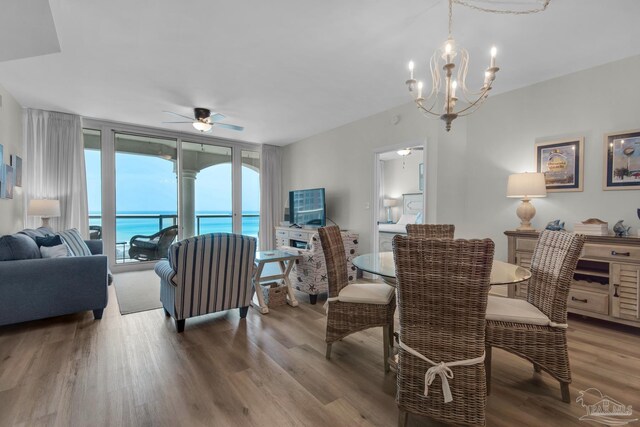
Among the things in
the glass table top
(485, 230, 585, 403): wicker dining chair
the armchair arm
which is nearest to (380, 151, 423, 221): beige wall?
the glass table top

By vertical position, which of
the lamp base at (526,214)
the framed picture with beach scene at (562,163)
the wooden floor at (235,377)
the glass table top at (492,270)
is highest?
the framed picture with beach scene at (562,163)

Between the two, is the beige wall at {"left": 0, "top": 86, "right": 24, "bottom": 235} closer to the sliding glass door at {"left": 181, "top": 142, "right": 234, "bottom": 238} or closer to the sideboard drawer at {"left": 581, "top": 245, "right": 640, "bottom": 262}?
the sliding glass door at {"left": 181, "top": 142, "right": 234, "bottom": 238}

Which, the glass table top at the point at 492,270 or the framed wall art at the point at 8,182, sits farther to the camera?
the framed wall art at the point at 8,182

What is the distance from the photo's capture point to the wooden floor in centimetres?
163

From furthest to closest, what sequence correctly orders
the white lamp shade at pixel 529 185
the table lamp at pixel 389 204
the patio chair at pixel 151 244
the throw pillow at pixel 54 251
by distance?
1. the table lamp at pixel 389 204
2. the patio chair at pixel 151 244
3. the white lamp shade at pixel 529 185
4. the throw pillow at pixel 54 251

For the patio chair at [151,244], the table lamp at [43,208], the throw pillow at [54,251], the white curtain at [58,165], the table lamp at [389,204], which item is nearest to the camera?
the throw pillow at [54,251]

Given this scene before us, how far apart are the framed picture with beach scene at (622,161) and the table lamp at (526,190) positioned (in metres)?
0.53

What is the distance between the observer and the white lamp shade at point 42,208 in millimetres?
4078

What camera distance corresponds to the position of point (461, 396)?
138cm

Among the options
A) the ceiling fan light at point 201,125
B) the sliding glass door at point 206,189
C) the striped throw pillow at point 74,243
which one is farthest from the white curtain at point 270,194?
the striped throw pillow at point 74,243

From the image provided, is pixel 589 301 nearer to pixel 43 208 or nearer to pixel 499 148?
pixel 499 148

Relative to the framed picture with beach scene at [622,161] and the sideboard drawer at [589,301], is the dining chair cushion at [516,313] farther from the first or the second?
the framed picture with beach scene at [622,161]

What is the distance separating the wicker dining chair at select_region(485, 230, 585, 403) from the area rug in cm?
340

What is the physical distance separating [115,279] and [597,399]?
5.77 metres
